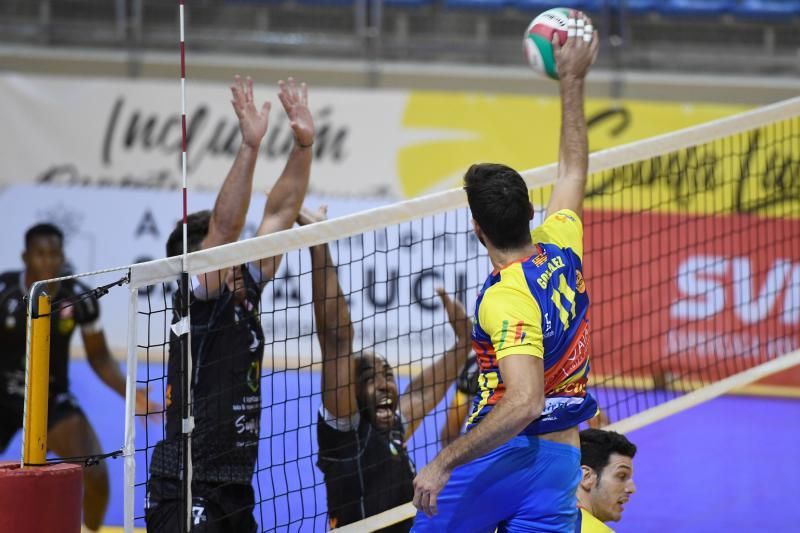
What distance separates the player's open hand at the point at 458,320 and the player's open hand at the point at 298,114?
99 centimetres

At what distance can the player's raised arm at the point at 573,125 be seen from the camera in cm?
424

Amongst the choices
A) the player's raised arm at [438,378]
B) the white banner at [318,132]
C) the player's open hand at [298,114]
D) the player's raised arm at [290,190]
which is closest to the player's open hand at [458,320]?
the player's raised arm at [438,378]

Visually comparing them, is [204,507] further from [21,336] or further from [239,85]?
[21,336]

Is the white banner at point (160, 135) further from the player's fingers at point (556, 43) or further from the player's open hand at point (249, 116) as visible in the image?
the player's fingers at point (556, 43)

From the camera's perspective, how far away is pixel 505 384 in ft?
11.1

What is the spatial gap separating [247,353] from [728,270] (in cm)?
762

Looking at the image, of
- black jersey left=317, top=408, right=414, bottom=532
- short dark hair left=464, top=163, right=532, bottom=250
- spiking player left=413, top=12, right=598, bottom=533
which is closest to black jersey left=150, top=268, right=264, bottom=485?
black jersey left=317, top=408, right=414, bottom=532

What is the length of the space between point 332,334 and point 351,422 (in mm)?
411

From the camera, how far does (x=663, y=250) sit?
11.2 meters

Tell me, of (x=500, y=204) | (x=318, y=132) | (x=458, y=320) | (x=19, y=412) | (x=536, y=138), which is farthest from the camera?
(x=318, y=132)

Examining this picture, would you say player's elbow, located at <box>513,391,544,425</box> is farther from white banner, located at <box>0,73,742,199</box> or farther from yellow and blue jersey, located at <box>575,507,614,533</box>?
white banner, located at <box>0,73,742,199</box>

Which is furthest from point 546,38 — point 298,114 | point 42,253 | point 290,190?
point 42,253

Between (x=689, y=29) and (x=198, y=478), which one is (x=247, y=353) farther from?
(x=689, y=29)

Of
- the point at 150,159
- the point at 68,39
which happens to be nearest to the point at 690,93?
the point at 150,159
